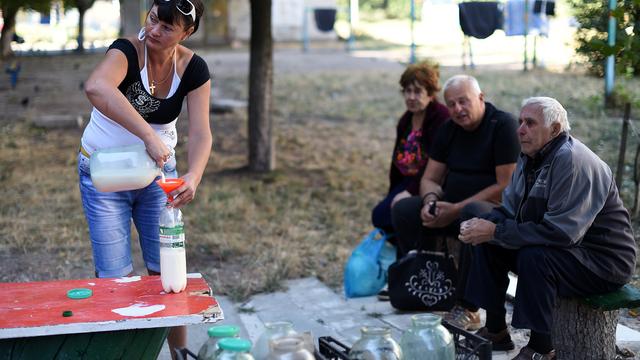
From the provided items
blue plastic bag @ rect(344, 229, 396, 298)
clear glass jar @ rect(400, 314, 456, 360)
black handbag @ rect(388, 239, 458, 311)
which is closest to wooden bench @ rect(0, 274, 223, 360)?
clear glass jar @ rect(400, 314, 456, 360)

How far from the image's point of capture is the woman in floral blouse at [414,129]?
5402 mm

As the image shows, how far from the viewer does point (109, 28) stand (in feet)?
129

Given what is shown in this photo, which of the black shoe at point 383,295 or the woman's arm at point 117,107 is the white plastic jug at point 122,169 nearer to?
the woman's arm at point 117,107

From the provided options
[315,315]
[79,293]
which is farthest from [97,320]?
[315,315]

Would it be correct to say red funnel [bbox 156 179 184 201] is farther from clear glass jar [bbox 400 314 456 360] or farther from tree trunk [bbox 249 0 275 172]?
tree trunk [bbox 249 0 275 172]

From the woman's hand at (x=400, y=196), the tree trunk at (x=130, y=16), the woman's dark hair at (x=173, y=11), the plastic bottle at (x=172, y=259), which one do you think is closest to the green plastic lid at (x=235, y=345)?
the plastic bottle at (x=172, y=259)

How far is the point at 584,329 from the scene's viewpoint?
3889 millimetres

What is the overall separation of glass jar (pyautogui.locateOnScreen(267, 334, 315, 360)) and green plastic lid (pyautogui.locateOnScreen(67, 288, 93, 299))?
1053 mm

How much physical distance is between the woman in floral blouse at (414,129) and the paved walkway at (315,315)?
0.57 metres

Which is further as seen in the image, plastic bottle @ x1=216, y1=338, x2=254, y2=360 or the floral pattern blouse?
the floral pattern blouse

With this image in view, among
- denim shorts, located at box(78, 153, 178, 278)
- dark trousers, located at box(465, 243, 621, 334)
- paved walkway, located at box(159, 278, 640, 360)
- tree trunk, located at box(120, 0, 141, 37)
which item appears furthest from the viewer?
tree trunk, located at box(120, 0, 141, 37)

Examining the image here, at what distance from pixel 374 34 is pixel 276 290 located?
93.3 ft

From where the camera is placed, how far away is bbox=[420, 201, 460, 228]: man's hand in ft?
16.1

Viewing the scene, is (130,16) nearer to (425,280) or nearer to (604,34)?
(604,34)
